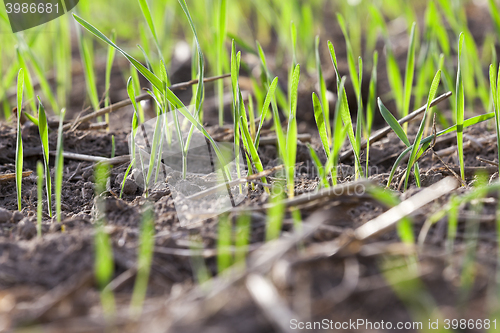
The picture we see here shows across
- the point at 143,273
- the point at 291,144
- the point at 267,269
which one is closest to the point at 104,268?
the point at 143,273

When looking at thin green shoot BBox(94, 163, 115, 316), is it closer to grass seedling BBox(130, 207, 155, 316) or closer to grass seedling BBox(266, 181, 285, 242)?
grass seedling BBox(130, 207, 155, 316)

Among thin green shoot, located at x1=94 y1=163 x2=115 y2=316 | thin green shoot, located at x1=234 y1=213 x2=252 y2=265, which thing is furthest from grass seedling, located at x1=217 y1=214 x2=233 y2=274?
thin green shoot, located at x1=94 y1=163 x2=115 y2=316

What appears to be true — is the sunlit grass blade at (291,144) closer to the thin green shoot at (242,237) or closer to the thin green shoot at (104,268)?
the thin green shoot at (242,237)

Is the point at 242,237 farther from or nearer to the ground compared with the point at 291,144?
nearer to the ground

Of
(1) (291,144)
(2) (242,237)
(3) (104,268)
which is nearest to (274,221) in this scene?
(2) (242,237)

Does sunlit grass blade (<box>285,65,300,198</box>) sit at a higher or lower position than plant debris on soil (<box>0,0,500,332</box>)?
higher

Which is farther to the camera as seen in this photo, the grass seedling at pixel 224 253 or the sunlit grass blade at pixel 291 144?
the sunlit grass blade at pixel 291 144

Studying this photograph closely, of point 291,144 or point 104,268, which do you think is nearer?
point 104,268

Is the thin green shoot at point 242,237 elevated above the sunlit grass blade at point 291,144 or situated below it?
below

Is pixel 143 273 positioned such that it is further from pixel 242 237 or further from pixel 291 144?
pixel 291 144

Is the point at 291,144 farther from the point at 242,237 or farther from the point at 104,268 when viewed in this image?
the point at 104,268

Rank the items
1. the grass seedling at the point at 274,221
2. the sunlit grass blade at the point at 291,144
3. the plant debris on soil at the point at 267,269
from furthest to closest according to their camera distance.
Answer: the sunlit grass blade at the point at 291,144 < the grass seedling at the point at 274,221 < the plant debris on soil at the point at 267,269

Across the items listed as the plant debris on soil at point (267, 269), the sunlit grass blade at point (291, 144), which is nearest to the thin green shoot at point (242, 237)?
the plant debris on soil at point (267, 269)
